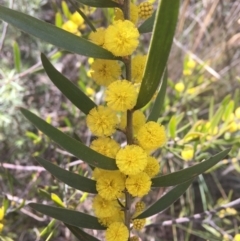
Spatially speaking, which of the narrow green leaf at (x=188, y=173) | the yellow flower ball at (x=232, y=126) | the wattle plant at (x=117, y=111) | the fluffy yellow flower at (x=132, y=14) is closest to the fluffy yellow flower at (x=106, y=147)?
the wattle plant at (x=117, y=111)

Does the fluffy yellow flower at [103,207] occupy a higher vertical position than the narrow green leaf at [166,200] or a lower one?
lower

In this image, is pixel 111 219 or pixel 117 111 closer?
pixel 117 111

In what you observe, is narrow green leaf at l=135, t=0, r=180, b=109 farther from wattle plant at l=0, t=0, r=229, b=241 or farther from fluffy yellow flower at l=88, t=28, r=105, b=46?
fluffy yellow flower at l=88, t=28, r=105, b=46

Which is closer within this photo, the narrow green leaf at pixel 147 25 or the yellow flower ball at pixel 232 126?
the narrow green leaf at pixel 147 25

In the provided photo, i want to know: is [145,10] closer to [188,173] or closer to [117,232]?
[188,173]

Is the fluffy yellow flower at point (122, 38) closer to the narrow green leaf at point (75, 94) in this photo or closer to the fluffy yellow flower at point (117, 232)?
the narrow green leaf at point (75, 94)

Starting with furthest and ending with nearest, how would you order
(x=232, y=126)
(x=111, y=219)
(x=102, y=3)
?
(x=232, y=126), (x=111, y=219), (x=102, y=3)

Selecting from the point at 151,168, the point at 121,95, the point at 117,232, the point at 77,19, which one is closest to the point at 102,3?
the point at 121,95
